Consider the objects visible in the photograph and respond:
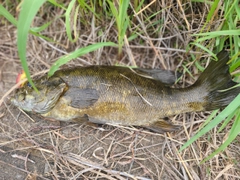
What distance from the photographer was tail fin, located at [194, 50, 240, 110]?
2836 millimetres

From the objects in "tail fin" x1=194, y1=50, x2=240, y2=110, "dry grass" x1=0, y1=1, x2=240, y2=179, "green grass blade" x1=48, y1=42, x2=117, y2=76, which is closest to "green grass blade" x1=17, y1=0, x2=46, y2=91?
"green grass blade" x1=48, y1=42, x2=117, y2=76

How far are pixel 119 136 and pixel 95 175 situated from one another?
49 centimetres

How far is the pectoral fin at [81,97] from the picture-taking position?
297 centimetres

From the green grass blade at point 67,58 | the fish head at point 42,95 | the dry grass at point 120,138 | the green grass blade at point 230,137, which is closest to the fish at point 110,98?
the fish head at point 42,95

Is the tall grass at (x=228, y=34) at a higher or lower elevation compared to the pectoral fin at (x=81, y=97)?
higher

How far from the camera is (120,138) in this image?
3152mm

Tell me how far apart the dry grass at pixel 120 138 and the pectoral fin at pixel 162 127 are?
9 centimetres

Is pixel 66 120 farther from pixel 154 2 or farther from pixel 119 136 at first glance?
pixel 154 2

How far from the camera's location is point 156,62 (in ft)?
11.4

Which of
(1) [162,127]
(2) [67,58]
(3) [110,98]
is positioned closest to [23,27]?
(2) [67,58]

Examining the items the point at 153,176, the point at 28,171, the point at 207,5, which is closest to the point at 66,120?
the point at 28,171

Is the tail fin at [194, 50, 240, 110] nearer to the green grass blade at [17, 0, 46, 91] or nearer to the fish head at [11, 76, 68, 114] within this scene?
the fish head at [11, 76, 68, 114]

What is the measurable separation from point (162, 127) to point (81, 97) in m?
0.92

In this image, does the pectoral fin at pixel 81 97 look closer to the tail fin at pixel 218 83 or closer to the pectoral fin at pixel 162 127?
the pectoral fin at pixel 162 127
